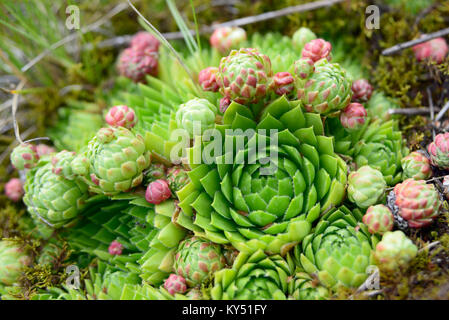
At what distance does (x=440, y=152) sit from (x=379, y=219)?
384 millimetres

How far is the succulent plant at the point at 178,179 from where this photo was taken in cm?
150

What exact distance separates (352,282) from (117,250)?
0.93 meters

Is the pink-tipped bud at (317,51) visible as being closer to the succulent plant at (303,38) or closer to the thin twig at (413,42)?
the succulent plant at (303,38)

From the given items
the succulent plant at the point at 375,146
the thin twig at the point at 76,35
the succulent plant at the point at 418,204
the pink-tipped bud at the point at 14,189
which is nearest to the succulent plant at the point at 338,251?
the succulent plant at the point at 418,204

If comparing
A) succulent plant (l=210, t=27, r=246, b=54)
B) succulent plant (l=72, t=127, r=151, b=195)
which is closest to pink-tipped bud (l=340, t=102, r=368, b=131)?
succulent plant (l=210, t=27, r=246, b=54)

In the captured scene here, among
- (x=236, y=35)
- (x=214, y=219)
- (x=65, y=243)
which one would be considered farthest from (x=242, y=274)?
(x=236, y=35)

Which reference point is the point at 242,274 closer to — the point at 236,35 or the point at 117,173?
the point at 117,173

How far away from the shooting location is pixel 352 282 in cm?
127

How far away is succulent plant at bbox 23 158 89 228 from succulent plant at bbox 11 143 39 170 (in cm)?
8

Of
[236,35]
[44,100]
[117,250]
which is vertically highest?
[236,35]

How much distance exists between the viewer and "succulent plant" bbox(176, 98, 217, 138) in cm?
139

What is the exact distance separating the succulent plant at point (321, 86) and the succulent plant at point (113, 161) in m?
0.65

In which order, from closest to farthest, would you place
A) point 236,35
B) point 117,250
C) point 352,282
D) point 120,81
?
point 352,282
point 117,250
point 236,35
point 120,81

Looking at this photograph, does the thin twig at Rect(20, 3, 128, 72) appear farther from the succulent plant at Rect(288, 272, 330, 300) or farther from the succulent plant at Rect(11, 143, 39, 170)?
the succulent plant at Rect(288, 272, 330, 300)
